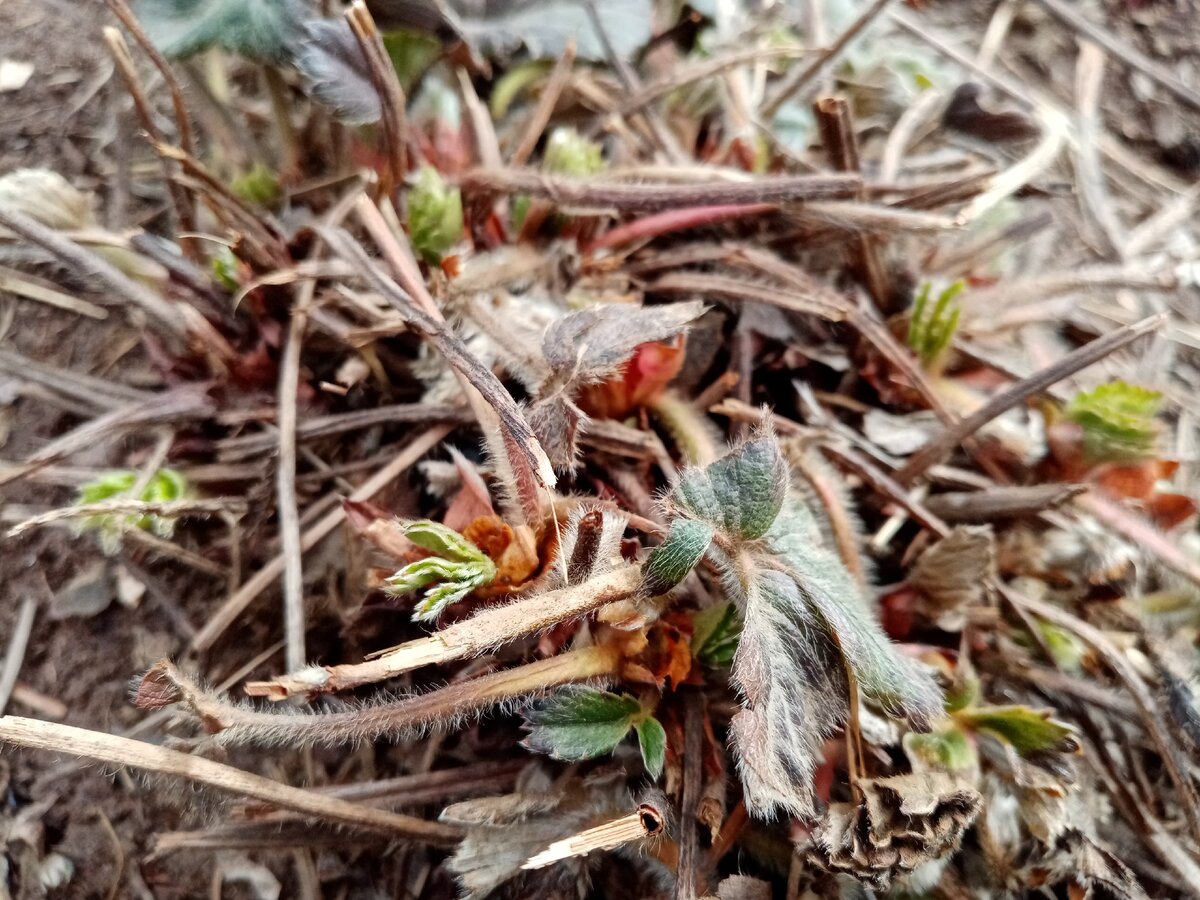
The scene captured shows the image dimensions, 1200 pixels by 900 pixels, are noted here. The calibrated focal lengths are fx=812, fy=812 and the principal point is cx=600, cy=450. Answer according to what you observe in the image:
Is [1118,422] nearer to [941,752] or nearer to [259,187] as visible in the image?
[941,752]

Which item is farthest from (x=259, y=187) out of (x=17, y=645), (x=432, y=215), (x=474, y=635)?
(x=474, y=635)

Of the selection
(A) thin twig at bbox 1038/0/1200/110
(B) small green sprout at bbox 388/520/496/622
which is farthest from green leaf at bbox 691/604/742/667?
(A) thin twig at bbox 1038/0/1200/110

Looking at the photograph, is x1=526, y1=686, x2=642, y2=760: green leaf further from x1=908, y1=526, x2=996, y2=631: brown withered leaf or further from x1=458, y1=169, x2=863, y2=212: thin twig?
x1=458, y1=169, x2=863, y2=212: thin twig

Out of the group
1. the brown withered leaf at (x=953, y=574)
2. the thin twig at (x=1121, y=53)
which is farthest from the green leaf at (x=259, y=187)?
the thin twig at (x=1121, y=53)

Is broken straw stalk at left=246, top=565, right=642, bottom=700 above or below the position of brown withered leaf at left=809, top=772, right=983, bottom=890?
above

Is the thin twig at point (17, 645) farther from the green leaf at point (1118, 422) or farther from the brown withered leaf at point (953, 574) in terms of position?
the green leaf at point (1118, 422)

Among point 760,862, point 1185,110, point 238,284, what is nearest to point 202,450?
point 238,284

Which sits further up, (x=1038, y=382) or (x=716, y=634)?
(x=1038, y=382)
